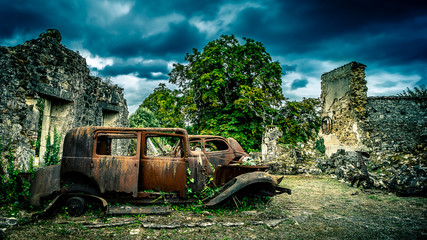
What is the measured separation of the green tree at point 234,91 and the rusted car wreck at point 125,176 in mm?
7676

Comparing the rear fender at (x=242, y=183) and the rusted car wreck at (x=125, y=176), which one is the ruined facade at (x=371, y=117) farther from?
the rusted car wreck at (x=125, y=176)

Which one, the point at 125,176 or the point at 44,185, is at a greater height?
the point at 125,176

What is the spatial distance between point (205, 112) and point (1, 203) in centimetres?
1032

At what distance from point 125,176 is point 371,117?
13706 millimetres

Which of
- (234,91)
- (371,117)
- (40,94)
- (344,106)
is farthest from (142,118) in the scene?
(371,117)

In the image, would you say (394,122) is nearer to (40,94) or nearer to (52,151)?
(52,151)

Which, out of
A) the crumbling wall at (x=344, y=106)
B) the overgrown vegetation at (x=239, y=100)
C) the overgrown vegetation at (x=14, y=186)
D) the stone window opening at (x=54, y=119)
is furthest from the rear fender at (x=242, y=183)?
the crumbling wall at (x=344, y=106)

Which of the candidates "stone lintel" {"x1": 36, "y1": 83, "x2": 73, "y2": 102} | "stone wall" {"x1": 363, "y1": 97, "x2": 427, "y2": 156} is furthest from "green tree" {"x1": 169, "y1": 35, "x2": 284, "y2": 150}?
"stone lintel" {"x1": 36, "y1": 83, "x2": 73, "y2": 102}

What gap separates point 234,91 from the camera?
526 inches

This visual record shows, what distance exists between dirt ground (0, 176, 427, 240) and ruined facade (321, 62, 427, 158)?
8538 mm

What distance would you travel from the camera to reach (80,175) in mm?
4090

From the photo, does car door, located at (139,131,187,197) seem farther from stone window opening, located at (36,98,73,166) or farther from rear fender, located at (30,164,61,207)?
stone window opening, located at (36,98,73,166)

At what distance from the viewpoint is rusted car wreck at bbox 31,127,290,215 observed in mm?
4016

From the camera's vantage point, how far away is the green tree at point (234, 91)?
40.7ft
